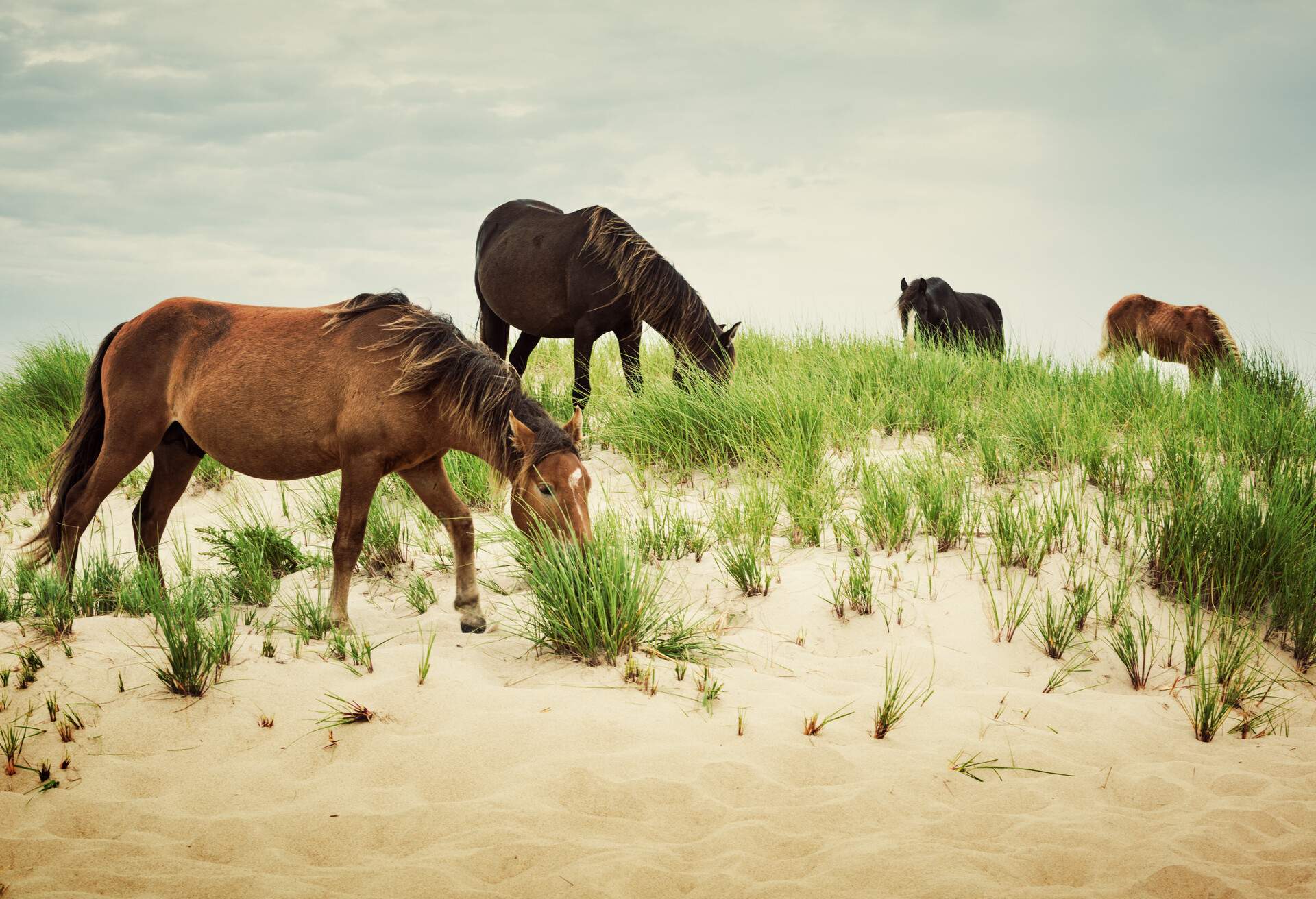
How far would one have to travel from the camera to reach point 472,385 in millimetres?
4297

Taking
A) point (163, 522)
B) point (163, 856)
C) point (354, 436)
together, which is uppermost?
point (354, 436)

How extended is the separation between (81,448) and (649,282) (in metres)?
4.32

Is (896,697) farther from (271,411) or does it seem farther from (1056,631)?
(271,411)

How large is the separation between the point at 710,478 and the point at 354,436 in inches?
118

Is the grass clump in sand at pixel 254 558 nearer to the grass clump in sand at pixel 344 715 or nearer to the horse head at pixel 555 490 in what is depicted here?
the grass clump in sand at pixel 344 715

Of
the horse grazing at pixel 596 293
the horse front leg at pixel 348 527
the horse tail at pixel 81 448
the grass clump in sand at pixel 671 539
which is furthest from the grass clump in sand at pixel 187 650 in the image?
the horse grazing at pixel 596 293

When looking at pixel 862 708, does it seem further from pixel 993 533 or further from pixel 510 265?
pixel 510 265

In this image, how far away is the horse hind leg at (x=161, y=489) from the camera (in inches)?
210

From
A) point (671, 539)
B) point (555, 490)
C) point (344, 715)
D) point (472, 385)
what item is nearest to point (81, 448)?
point (472, 385)

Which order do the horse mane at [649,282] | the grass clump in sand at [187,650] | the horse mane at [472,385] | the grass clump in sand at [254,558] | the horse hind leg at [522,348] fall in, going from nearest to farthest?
the grass clump in sand at [187,650]
the horse mane at [472,385]
the grass clump in sand at [254,558]
the horse mane at [649,282]
the horse hind leg at [522,348]

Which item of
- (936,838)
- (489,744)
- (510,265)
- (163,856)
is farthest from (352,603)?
(510,265)

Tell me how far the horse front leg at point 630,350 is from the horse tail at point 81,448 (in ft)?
12.9

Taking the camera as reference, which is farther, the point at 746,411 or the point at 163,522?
the point at 746,411

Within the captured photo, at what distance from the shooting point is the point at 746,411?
6625mm
